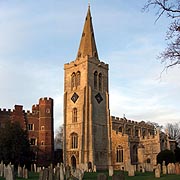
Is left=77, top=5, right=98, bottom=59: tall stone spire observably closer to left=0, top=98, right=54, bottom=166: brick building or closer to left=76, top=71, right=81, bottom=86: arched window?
left=76, top=71, right=81, bottom=86: arched window

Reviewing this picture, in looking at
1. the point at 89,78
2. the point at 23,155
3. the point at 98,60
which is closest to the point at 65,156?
the point at 23,155

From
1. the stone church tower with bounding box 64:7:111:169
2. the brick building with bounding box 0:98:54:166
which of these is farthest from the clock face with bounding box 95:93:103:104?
the brick building with bounding box 0:98:54:166

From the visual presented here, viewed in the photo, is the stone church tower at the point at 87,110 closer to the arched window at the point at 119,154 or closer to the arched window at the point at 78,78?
the arched window at the point at 78,78

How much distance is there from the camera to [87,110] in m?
46.5

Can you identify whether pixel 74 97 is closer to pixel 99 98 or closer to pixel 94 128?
pixel 99 98

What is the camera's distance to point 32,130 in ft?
177

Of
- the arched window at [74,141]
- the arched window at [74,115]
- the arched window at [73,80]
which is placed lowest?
the arched window at [74,141]

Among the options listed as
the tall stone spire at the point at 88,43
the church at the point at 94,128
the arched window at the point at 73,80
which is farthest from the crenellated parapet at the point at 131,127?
the tall stone spire at the point at 88,43

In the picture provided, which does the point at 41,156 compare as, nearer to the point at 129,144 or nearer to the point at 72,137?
the point at 72,137

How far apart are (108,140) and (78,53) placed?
15.9m

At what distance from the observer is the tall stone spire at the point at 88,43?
172 ft

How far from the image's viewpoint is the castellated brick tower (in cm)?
5205

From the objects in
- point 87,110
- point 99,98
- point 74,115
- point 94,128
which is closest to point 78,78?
point 99,98

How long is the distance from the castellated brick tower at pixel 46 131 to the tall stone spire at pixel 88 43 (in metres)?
10.6
